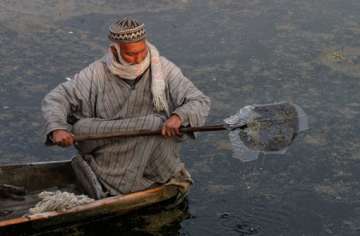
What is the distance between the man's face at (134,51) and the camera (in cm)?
A: 507

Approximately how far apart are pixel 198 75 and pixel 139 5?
2154 millimetres

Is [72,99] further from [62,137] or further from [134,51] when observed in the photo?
[134,51]

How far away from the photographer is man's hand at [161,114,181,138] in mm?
5047

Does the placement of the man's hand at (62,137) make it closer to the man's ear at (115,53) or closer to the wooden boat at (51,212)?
the wooden boat at (51,212)

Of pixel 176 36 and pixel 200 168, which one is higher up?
pixel 176 36

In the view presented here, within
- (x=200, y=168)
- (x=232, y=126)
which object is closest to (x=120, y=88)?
(x=232, y=126)

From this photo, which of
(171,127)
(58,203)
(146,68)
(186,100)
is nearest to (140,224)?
(58,203)

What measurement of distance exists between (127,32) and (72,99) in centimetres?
69

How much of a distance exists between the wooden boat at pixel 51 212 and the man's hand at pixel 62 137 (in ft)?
1.48

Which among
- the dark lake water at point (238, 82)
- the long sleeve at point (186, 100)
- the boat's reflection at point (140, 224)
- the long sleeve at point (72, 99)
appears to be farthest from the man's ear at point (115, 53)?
the dark lake water at point (238, 82)

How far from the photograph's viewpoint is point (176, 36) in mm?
8727

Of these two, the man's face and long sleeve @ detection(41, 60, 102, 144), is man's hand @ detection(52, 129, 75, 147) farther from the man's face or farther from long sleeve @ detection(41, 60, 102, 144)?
the man's face

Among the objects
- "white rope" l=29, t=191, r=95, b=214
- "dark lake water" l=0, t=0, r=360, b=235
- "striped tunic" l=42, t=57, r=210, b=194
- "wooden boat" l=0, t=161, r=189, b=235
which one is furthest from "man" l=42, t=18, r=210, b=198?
"dark lake water" l=0, t=0, r=360, b=235

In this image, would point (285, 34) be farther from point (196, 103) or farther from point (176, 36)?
point (196, 103)
